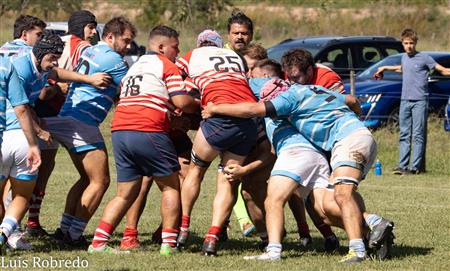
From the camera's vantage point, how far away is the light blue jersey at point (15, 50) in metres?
9.39

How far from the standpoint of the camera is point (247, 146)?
9.47 metres

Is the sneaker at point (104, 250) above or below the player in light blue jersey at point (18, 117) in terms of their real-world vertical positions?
below

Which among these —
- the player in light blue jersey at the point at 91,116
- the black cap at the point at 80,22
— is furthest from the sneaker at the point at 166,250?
the black cap at the point at 80,22

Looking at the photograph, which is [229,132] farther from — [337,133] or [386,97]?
[386,97]

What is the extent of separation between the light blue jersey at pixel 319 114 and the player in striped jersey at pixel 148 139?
88 centimetres

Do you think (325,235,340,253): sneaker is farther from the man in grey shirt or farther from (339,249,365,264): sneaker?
the man in grey shirt

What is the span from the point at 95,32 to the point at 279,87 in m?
2.13

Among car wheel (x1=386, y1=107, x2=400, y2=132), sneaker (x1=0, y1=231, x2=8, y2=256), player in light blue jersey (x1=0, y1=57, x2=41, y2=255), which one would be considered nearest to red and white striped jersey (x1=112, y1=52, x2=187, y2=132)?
player in light blue jersey (x1=0, y1=57, x2=41, y2=255)

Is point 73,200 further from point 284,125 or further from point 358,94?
point 358,94

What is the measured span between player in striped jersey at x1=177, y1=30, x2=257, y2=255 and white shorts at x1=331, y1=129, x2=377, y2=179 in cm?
76

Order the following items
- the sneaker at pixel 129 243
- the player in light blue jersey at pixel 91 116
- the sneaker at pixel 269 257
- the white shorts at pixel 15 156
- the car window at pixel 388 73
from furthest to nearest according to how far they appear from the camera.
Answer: the car window at pixel 388 73 → the player in light blue jersey at pixel 91 116 → the sneaker at pixel 129 243 → the white shorts at pixel 15 156 → the sneaker at pixel 269 257

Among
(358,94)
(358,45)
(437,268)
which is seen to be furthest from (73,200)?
(358,45)

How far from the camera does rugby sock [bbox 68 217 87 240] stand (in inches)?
390

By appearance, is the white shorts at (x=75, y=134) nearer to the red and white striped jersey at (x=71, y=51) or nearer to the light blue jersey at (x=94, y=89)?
the light blue jersey at (x=94, y=89)
